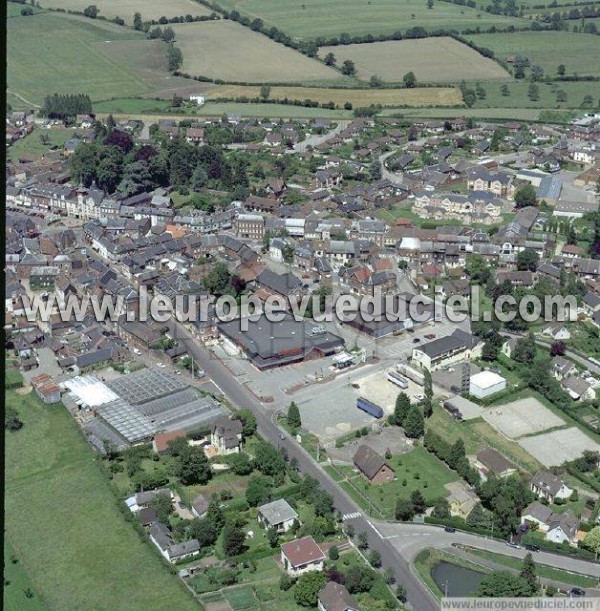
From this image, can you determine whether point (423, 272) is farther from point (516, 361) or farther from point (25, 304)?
point (25, 304)

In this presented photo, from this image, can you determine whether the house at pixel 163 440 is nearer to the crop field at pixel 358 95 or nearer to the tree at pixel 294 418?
the tree at pixel 294 418

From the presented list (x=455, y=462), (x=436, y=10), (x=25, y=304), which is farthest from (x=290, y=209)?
(x=436, y=10)

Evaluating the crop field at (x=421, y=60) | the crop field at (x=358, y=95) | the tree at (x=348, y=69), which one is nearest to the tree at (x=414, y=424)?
the crop field at (x=358, y=95)

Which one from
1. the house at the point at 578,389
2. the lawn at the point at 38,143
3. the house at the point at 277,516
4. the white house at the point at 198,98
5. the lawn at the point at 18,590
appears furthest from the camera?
the white house at the point at 198,98

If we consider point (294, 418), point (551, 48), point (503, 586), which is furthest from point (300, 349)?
point (551, 48)

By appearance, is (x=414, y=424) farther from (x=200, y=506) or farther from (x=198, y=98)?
(x=198, y=98)

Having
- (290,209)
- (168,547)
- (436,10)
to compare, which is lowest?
(168,547)
